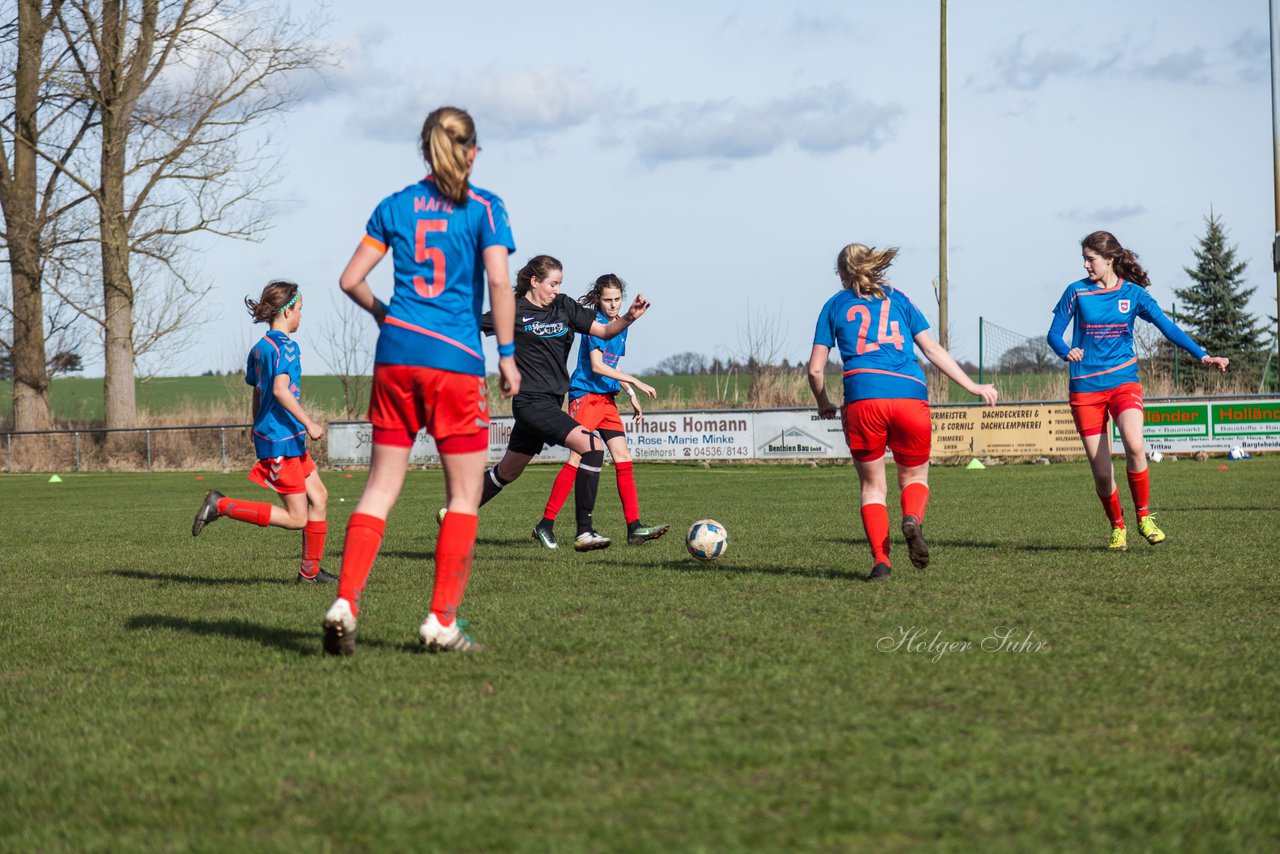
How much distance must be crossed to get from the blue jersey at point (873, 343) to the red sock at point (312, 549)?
3.15m

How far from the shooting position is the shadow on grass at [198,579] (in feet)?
24.9

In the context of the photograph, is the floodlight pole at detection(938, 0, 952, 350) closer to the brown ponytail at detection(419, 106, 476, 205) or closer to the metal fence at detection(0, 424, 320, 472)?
the metal fence at detection(0, 424, 320, 472)

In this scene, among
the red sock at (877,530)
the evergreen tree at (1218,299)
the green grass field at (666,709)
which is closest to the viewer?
the green grass field at (666,709)

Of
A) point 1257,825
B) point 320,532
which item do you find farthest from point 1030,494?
point 1257,825

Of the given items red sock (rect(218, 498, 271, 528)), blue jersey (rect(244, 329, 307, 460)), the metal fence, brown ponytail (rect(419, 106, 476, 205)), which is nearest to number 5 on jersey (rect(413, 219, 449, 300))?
brown ponytail (rect(419, 106, 476, 205))

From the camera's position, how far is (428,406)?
4.76 m

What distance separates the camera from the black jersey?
8.78 metres

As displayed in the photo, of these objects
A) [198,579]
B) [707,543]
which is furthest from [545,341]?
[198,579]

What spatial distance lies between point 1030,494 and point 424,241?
38.0 feet

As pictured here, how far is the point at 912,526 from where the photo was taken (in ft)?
22.3

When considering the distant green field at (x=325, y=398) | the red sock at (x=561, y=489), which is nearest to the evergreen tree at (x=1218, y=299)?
the distant green field at (x=325, y=398)

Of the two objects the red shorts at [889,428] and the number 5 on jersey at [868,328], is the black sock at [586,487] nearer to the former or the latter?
the red shorts at [889,428]

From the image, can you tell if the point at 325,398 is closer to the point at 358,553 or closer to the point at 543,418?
the point at 543,418

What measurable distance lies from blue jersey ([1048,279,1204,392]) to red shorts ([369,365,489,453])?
16.4 ft
